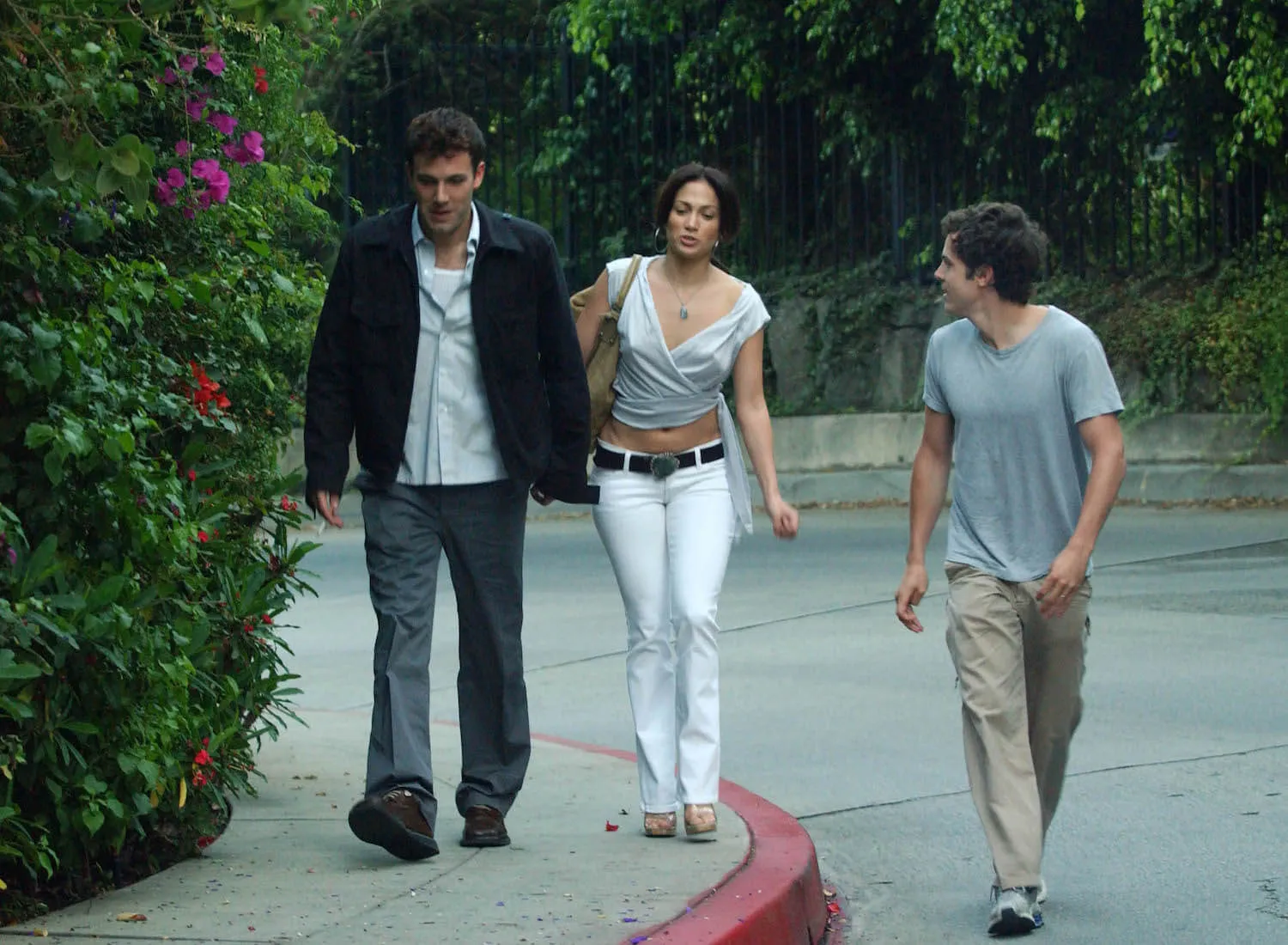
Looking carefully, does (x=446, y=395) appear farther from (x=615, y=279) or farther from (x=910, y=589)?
(x=910, y=589)

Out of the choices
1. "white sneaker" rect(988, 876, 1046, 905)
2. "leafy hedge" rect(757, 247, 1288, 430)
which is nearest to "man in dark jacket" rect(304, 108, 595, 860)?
"white sneaker" rect(988, 876, 1046, 905)

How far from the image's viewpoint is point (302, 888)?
15.9 feet

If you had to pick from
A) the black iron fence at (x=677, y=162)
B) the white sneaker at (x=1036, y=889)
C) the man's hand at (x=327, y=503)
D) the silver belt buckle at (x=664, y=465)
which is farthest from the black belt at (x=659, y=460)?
the black iron fence at (x=677, y=162)

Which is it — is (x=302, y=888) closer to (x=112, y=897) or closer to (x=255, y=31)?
(x=112, y=897)

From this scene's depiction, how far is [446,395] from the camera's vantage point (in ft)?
17.9

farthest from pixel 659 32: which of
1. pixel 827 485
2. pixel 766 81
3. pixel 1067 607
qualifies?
pixel 1067 607

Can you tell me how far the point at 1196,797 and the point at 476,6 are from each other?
1570cm

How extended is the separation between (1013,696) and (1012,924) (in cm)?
55

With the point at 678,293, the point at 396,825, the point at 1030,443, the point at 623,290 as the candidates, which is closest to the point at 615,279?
the point at 623,290

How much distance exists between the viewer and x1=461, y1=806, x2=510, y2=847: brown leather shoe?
5398 mm

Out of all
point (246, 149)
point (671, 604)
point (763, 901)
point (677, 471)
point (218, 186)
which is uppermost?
point (246, 149)

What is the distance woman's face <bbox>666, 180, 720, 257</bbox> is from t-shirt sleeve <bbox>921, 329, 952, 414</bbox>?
31.2 inches

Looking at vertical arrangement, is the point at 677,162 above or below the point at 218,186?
above

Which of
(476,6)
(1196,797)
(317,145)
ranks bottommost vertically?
(1196,797)
